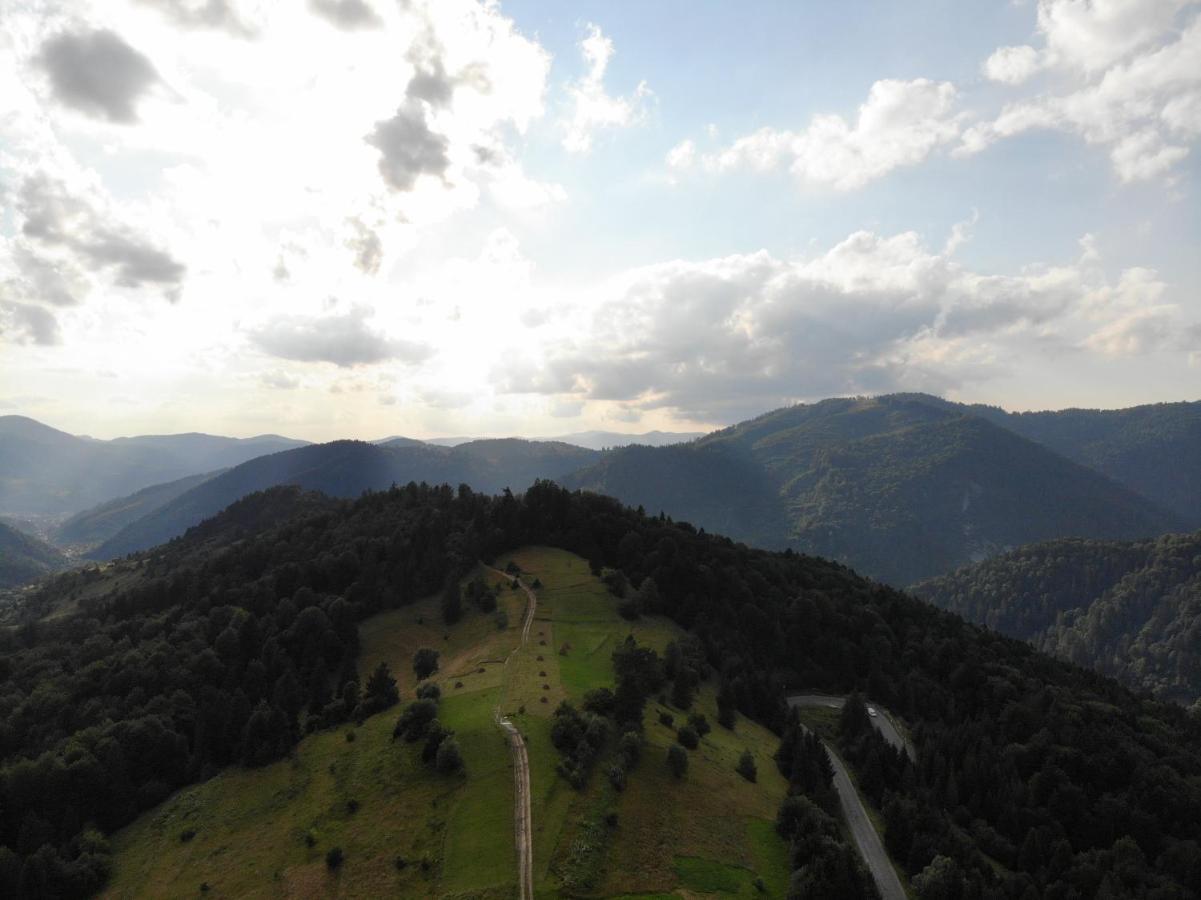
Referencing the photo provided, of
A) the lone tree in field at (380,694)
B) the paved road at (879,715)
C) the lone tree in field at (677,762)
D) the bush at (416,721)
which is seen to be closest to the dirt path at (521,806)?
the bush at (416,721)

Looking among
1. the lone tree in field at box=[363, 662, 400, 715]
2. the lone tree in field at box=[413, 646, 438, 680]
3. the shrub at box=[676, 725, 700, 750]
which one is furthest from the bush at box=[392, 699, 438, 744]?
the shrub at box=[676, 725, 700, 750]

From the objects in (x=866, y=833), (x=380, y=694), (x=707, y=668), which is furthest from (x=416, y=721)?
(x=866, y=833)

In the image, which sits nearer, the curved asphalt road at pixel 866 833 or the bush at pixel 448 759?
the bush at pixel 448 759

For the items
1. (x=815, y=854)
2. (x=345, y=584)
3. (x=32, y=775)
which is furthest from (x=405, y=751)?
(x=345, y=584)

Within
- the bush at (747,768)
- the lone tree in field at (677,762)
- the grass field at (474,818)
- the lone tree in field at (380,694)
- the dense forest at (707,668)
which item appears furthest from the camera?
the lone tree in field at (380,694)

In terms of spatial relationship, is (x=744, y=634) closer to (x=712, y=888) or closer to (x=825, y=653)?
(x=825, y=653)

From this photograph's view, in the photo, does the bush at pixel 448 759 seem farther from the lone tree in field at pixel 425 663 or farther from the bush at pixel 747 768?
the lone tree in field at pixel 425 663

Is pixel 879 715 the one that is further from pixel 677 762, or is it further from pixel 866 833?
pixel 677 762

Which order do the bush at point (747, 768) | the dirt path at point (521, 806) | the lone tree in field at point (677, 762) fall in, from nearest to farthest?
the dirt path at point (521, 806) < the lone tree in field at point (677, 762) < the bush at point (747, 768)
